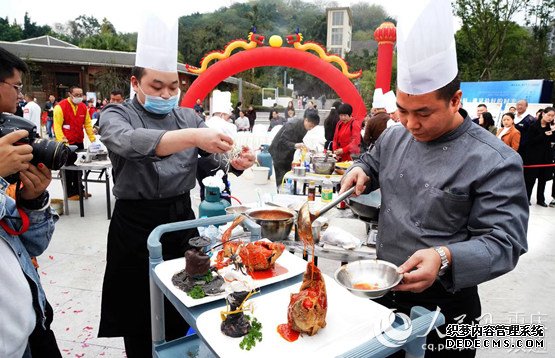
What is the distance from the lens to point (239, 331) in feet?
3.75

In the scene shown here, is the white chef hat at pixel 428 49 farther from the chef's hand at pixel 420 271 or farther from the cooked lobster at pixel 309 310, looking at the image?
the cooked lobster at pixel 309 310

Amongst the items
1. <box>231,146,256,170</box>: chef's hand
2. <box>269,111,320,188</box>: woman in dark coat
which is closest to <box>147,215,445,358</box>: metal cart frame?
<box>231,146,256,170</box>: chef's hand

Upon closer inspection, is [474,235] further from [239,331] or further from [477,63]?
[477,63]

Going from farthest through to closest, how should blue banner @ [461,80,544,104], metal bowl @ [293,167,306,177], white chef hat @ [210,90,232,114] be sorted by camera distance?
blue banner @ [461,80,544,104]
white chef hat @ [210,90,232,114]
metal bowl @ [293,167,306,177]

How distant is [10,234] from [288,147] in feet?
15.9

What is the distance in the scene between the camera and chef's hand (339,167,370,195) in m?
1.70

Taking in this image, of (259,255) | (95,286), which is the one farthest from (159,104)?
(95,286)

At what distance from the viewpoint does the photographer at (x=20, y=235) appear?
1135mm

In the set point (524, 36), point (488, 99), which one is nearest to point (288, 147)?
point (488, 99)

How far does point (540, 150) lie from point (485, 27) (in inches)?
857

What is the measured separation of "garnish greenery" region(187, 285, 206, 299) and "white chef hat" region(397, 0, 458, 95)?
1.06m

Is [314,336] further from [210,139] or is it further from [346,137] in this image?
[346,137]

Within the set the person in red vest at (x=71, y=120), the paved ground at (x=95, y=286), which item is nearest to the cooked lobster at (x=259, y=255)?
the paved ground at (x=95, y=286)

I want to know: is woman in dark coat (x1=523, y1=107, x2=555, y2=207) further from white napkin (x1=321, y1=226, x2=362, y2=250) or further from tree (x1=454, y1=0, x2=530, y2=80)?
tree (x1=454, y1=0, x2=530, y2=80)
